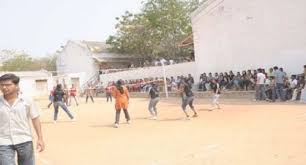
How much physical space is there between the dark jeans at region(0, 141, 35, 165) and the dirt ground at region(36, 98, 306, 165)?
12.2 feet

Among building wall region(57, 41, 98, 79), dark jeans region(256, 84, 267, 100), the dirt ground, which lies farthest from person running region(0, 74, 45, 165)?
building wall region(57, 41, 98, 79)

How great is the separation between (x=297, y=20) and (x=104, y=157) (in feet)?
45.5

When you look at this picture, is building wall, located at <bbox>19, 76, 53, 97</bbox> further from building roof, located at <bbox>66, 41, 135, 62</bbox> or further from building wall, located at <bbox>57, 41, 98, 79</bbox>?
building roof, located at <bbox>66, 41, 135, 62</bbox>

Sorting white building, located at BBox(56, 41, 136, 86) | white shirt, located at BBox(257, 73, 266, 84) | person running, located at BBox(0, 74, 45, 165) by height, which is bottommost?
person running, located at BBox(0, 74, 45, 165)

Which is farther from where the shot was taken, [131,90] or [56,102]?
[131,90]

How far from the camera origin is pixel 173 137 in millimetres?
12203

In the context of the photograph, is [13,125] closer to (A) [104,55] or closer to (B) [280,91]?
(B) [280,91]

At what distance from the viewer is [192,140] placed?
1149 centimetres

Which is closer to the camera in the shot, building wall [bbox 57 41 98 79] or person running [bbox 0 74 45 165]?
person running [bbox 0 74 45 165]

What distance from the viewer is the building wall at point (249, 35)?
70.8 ft

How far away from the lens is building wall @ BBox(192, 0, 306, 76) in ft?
70.8

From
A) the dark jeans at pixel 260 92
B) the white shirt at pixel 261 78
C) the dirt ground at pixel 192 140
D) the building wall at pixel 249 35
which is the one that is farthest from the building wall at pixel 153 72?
the dirt ground at pixel 192 140

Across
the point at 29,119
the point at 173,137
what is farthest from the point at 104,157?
the point at 29,119

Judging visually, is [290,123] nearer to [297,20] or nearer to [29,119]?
[29,119]
